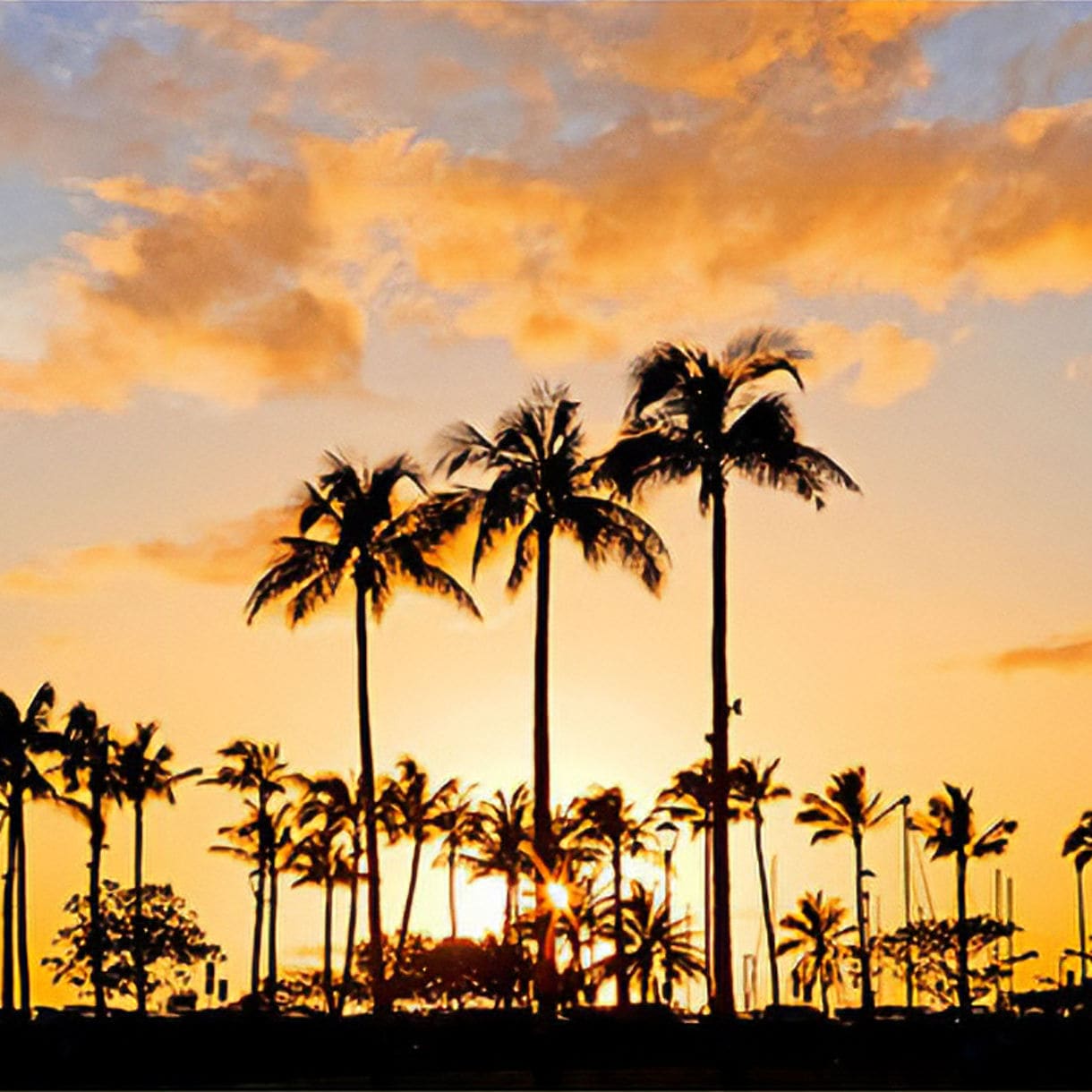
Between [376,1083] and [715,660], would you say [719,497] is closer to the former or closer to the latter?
[715,660]

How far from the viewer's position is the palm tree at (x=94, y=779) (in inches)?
3356

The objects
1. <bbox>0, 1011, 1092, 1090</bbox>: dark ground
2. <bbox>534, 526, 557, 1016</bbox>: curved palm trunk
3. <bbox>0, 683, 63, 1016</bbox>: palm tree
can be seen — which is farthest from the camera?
<bbox>0, 683, 63, 1016</bbox>: palm tree

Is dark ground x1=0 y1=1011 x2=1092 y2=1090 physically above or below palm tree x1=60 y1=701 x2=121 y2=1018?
below

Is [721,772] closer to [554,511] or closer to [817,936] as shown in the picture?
[554,511]

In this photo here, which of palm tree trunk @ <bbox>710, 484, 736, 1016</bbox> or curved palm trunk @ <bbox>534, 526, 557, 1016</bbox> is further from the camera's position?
curved palm trunk @ <bbox>534, 526, 557, 1016</bbox>

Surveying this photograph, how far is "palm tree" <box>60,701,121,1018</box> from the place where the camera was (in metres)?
85.2

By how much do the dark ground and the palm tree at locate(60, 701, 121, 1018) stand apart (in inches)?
1266

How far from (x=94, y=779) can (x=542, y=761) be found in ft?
133

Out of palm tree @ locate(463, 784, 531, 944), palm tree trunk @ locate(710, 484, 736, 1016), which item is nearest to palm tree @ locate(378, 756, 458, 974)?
palm tree @ locate(463, 784, 531, 944)

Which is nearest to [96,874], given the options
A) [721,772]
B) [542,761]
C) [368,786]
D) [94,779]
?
[94,779]

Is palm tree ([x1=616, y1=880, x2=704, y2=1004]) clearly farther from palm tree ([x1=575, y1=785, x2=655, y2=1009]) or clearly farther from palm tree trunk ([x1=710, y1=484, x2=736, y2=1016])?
palm tree trunk ([x1=710, y1=484, x2=736, y2=1016])

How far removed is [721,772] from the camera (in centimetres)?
5066

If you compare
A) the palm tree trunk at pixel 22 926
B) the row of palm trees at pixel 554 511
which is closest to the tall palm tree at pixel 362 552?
the row of palm trees at pixel 554 511

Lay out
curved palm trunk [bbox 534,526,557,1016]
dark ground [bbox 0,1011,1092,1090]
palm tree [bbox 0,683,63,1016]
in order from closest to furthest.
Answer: dark ground [bbox 0,1011,1092,1090], curved palm trunk [bbox 534,526,557,1016], palm tree [bbox 0,683,63,1016]
